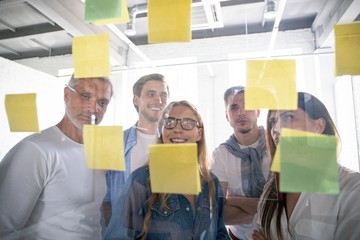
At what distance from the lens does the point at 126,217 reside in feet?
1.68

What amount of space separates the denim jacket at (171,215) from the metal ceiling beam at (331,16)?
1.20 ft

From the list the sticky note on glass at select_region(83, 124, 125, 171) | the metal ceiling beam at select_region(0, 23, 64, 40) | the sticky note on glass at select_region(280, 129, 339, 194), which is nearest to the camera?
the sticky note on glass at select_region(280, 129, 339, 194)

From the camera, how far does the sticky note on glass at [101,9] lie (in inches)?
20.0

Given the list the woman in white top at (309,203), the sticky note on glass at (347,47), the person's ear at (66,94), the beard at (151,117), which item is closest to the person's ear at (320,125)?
the woman in white top at (309,203)

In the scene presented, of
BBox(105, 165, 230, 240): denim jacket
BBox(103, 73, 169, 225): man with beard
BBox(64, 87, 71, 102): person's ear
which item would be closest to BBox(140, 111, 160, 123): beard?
BBox(103, 73, 169, 225): man with beard

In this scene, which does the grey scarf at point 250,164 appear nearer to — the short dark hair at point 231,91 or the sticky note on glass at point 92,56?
the short dark hair at point 231,91

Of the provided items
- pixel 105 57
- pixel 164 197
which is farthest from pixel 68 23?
pixel 164 197

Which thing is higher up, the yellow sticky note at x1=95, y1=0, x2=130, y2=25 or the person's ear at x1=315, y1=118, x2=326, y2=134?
the yellow sticky note at x1=95, y1=0, x2=130, y2=25

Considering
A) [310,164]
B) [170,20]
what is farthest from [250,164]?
[170,20]

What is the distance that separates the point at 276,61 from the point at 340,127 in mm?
174

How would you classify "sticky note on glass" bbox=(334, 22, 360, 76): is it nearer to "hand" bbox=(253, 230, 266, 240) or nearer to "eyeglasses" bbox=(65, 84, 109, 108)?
"hand" bbox=(253, 230, 266, 240)

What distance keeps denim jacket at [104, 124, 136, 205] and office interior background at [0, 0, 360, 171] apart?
0.09 feet

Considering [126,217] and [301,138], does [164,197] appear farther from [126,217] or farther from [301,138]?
[301,138]

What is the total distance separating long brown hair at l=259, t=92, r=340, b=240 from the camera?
1.43 ft
